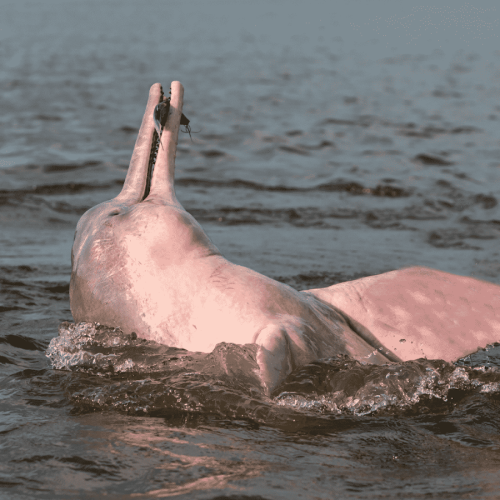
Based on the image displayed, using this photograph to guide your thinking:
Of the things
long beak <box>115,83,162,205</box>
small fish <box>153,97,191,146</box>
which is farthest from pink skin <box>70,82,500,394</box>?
small fish <box>153,97,191,146</box>

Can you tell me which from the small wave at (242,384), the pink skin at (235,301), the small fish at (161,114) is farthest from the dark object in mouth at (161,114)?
the small wave at (242,384)

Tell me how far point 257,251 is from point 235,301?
4379 mm

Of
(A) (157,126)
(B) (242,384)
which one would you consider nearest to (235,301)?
(B) (242,384)

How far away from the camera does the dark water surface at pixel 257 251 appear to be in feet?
9.95

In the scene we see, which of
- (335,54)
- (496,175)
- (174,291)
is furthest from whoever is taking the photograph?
(335,54)

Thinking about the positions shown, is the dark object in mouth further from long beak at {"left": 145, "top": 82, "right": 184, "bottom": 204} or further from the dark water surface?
the dark water surface

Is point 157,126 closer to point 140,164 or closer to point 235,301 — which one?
point 140,164

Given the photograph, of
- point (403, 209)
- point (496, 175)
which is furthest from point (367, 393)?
point (496, 175)

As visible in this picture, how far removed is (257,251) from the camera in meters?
8.11

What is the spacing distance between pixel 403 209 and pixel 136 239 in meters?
6.72

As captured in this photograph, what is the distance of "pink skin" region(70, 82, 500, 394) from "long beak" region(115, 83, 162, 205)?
1 centimetres

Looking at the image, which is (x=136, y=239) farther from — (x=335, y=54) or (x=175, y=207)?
(x=335, y=54)

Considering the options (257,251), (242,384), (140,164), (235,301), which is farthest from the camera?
(257,251)

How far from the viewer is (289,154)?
520 inches
